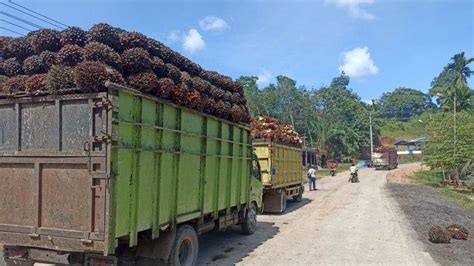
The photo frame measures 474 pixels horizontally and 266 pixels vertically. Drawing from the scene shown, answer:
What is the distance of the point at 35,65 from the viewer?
618cm

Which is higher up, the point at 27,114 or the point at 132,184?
the point at 27,114

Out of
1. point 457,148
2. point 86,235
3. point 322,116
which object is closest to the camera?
point 86,235

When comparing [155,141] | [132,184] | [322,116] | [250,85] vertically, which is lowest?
[132,184]

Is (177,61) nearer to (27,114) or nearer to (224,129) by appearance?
(224,129)

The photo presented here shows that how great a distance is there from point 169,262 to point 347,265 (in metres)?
3.56

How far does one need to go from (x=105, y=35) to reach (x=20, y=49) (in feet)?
4.46

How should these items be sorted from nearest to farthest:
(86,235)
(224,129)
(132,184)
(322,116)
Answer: (86,235), (132,184), (224,129), (322,116)

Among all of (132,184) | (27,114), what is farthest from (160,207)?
(27,114)

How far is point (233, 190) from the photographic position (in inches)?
378

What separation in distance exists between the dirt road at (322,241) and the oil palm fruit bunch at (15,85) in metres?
4.58

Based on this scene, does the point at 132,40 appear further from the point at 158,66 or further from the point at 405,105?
the point at 405,105

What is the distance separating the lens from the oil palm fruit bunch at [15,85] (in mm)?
6047

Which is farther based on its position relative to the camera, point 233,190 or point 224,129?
point 233,190

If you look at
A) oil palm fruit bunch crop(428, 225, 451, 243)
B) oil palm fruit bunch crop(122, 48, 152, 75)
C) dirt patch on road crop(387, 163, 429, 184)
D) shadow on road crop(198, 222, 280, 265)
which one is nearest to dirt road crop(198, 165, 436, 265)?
shadow on road crop(198, 222, 280, 265)
